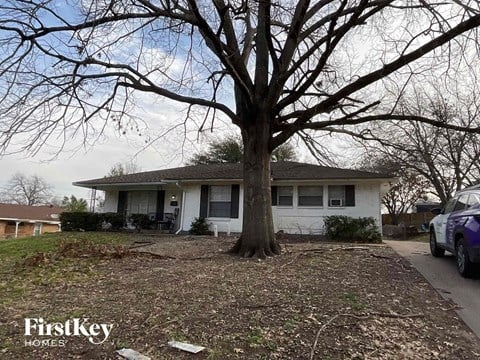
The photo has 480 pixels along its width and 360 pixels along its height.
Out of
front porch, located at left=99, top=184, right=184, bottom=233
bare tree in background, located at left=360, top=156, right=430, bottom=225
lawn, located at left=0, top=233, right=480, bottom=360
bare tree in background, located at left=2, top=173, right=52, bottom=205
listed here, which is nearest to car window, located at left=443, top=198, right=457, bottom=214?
lawn, located at left=0, top=233, right=480, bottom=360

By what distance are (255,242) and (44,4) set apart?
6669 millimetres

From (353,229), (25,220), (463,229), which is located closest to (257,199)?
(463,229)

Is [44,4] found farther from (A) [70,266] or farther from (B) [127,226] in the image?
(B) [127,226]

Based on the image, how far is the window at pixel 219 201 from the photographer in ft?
56.5

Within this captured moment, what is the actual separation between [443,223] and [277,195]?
351 inches

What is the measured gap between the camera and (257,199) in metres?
9.07

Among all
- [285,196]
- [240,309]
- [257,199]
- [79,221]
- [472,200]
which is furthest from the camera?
[79,221]

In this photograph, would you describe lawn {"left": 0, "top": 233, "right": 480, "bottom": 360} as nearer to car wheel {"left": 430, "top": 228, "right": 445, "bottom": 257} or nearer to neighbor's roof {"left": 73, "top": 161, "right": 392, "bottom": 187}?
car wheel {"left": 430, "top": 228, "right": 445, "bottom": 257}

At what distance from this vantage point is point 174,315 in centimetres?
446

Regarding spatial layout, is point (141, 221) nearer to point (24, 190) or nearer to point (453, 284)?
point (453, 284)

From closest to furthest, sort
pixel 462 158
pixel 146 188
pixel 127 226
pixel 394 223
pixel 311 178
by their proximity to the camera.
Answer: pixel 311 178 → pixel 127 226 → pixel 146 188 → pixel 462 158 → pixel 394 223

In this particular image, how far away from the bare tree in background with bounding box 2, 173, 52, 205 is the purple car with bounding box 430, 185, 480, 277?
6103cm

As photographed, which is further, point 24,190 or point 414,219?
point 24,190

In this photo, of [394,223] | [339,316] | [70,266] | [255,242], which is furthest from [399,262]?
[394,223]
